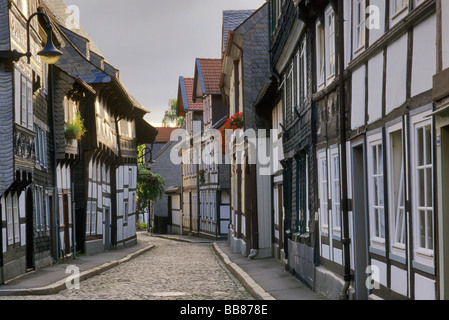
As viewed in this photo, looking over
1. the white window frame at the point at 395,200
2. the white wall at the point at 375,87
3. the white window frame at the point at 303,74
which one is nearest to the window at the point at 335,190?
the white wall at the point at 375,87

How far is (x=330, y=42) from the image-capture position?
13.5 metres

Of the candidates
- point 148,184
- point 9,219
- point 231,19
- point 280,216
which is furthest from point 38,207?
point 148,184

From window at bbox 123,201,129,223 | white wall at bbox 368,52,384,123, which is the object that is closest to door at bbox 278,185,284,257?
white wall at bbox 368,52,384,123

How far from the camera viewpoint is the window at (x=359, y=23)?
10975 millimetres

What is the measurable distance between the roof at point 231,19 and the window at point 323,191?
77.6ft

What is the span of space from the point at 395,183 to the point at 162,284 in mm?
9362

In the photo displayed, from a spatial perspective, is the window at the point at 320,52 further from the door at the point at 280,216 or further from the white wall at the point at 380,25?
the door at the point at 280,216

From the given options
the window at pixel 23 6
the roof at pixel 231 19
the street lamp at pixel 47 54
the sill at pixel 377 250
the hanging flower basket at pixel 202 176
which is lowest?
the sill at pixel 377 250

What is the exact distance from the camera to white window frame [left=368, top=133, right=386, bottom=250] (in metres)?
10.0

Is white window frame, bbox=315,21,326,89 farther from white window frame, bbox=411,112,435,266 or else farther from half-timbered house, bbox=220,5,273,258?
half-timbered house, bbox=220,5,273,258

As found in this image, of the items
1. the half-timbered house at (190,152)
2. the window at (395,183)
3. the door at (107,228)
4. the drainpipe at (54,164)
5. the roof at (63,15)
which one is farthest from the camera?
the half-timbered house at (190,152)

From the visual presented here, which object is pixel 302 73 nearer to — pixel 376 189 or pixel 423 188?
pixel 376 189

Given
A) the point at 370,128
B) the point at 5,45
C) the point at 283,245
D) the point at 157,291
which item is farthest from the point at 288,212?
the point at 370,128

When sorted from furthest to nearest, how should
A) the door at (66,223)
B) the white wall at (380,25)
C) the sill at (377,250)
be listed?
1. the door at (66,223)
2. the sill at (377,250)
3. the white wall at (380,25)
